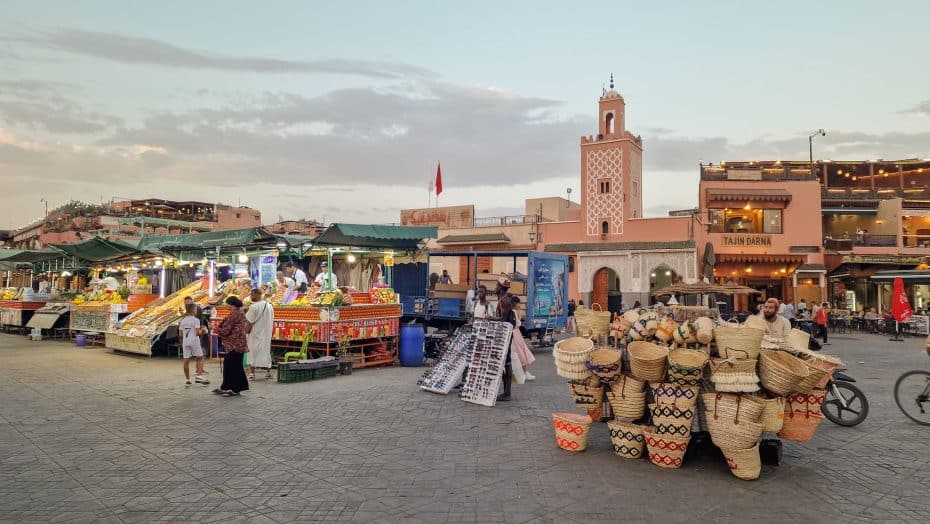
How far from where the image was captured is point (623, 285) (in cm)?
2889

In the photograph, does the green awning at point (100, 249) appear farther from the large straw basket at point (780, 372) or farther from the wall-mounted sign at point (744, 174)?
the wall-mounted sign at point (744, 174)

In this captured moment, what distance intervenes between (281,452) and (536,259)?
998 cm

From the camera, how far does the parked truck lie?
47.6 ft

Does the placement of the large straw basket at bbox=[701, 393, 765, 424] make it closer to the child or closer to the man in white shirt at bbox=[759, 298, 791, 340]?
the man in white shirt at bbox=[759, 298, 791, 340]

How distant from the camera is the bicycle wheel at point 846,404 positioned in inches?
276

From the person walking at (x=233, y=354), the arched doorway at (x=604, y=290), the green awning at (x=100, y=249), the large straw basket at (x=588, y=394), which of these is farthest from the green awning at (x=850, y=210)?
the green awning at (x=100, y=249)

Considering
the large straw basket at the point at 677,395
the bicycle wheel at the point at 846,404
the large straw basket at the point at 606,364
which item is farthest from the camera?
the bicycle wheel at the point at 846,404

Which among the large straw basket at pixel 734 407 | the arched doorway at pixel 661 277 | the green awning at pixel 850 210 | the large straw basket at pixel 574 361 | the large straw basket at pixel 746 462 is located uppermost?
the green awning at pixel 850 210

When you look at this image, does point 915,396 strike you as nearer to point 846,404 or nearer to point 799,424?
point 846,404

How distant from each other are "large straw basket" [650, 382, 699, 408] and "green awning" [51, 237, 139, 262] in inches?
724

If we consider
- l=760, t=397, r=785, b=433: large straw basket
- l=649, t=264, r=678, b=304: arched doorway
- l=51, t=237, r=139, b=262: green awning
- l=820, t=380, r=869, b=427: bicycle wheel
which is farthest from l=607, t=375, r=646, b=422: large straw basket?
l=649, t=264, r=678, b=304: arched doorway

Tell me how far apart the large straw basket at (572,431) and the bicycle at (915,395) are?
4686 mm

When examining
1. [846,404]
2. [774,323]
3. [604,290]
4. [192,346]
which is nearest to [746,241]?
[604,290]

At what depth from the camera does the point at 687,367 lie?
5004 mm
